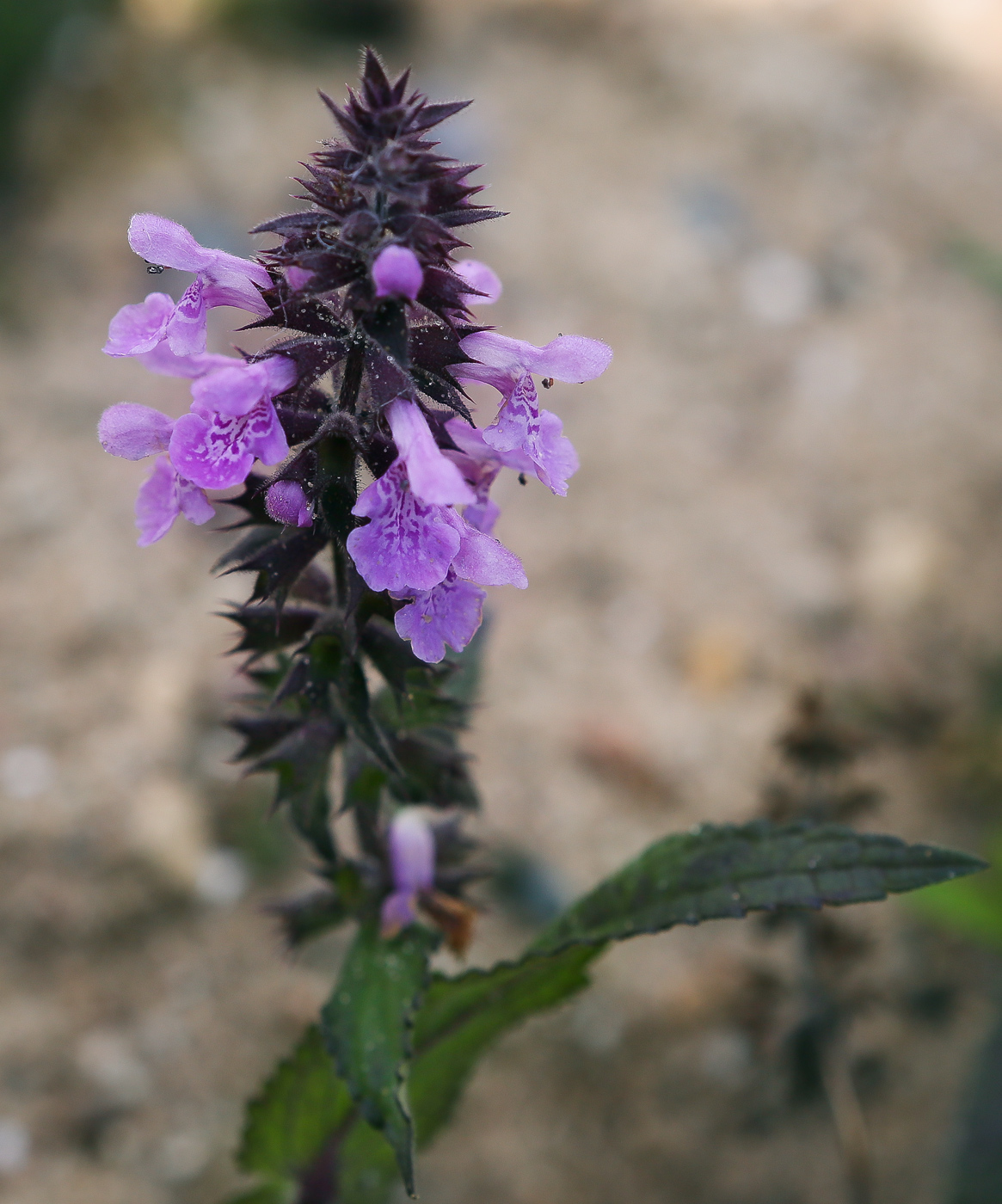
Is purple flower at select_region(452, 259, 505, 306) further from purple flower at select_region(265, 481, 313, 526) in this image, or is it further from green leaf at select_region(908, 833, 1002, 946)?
green leaf at select_region(908, 833, 1002, 946)

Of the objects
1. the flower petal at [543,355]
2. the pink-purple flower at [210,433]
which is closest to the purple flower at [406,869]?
the pink-purple flower at [210,433]

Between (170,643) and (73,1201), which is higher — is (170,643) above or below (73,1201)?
above

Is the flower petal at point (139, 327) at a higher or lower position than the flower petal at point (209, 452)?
higher

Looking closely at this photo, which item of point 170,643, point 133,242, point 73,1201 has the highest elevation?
point 170,643

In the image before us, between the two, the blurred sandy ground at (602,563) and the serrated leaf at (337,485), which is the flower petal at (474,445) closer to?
the serrated leaf at (337,485)

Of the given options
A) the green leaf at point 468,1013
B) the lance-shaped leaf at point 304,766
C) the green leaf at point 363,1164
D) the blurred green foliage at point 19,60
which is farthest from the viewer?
the blurred green foliage at point 19,60

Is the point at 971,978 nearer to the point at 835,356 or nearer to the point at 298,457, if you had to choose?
the point at 298,457

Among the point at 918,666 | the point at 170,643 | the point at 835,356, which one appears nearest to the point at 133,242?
the point at 170,643
